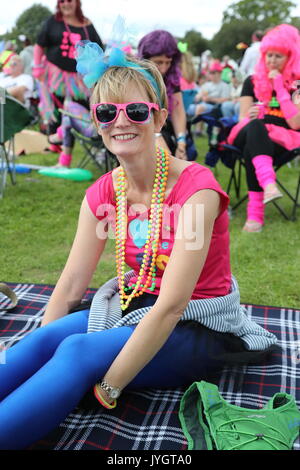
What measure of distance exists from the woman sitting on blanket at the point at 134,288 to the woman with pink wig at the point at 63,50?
424cm

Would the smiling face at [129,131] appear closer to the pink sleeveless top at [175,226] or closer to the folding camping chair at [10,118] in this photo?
the pink sleeveless top at [175,226]

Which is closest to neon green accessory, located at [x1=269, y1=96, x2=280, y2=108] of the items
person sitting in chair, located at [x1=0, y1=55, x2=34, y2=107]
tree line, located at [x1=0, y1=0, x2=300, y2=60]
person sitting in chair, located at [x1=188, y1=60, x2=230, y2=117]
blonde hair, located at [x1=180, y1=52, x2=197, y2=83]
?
blonde hair, located at [x1=180, y1=52, x2=197, y2=83]

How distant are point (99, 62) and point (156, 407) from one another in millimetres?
1342

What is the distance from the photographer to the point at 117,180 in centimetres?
207

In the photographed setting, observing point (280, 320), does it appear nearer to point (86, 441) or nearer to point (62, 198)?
point (86, 441)

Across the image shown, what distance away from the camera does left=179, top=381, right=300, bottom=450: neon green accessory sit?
164 centimetres

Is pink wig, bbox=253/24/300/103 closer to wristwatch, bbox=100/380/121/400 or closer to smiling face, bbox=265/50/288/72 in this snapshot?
smiling face, bbox=265/50/288/72

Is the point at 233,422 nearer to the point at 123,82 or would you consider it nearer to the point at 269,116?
the point at 123,82

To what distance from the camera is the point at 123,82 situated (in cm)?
181

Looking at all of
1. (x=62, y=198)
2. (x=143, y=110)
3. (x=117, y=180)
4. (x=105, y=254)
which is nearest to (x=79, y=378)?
(x=117, y=180)

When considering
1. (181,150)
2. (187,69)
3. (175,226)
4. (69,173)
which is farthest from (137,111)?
(187,69)

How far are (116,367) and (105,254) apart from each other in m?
2.36

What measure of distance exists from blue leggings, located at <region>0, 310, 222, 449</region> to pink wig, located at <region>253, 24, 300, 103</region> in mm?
2956

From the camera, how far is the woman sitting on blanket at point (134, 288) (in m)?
1.67
